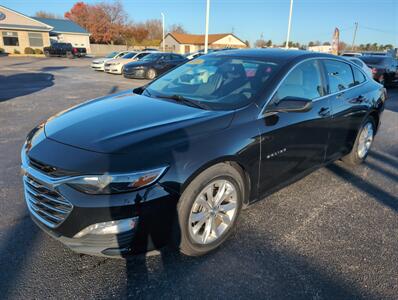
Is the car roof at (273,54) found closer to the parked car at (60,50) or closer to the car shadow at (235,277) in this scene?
the car shadow at (235,277)

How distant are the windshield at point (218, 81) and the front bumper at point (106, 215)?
1.17 metres

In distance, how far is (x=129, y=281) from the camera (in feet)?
7.95

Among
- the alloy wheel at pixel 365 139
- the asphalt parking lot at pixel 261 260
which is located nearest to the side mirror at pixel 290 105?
the asphalt parking lot at pixel 261 260

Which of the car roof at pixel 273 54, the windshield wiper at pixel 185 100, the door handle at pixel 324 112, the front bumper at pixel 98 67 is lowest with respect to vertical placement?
the front bumper at pixel 98 67

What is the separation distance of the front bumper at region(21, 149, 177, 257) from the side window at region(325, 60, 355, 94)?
107 inches

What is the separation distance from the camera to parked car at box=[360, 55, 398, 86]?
14.8 meters

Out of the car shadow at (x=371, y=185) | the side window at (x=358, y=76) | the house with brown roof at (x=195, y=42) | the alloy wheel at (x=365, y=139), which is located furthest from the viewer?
the house with brown roof at (x=195, y=42)

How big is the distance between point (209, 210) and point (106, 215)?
0.89 meters

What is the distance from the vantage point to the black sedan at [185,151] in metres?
2.19

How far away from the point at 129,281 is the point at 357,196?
2.95 m

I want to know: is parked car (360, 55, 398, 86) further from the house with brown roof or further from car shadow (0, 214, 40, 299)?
the house with brown roof

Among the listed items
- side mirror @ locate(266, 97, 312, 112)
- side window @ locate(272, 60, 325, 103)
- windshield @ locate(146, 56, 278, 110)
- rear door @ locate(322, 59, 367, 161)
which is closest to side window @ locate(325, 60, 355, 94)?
rear door @ locate(322, 59, 367, 161)

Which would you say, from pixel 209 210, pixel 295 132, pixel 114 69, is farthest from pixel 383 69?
pixel 209 210

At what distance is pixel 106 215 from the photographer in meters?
2.16
